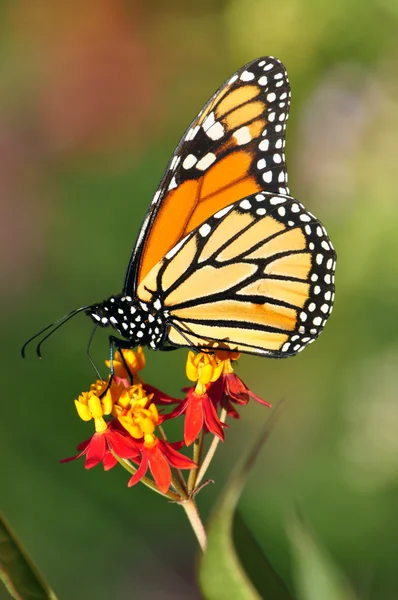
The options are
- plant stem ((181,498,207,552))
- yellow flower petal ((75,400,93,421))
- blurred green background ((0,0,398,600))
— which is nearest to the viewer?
plant stem ((181,498,207,552))

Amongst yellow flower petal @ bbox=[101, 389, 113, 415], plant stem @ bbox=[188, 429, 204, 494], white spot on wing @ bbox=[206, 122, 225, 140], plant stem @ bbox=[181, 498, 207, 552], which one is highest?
white spot on wing @ bbox=[206, 122, 225, 140]

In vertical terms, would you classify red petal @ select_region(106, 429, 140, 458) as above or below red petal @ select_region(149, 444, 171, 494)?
above

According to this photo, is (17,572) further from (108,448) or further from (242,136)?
(242,136)

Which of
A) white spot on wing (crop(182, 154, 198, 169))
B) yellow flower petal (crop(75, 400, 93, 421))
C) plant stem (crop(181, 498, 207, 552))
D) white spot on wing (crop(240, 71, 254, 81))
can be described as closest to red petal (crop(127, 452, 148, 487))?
plant stem (crop(181, 498, 207, 552))

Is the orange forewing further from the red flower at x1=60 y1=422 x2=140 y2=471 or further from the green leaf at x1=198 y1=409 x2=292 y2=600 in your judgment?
the green leaf at x1=198 y1=409 x2=292 y2=600

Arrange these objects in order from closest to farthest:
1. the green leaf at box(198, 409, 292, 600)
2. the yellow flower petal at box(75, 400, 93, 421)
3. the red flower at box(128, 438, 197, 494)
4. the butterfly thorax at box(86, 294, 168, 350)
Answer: the green leaf at box(198, 409, 292, 600)
the red flower at box(128, 438, 197, 494)
the yellow flower petal at box(75, 400, 93, 421)
the butterfly thorax at box(86, 294, 168, 350)

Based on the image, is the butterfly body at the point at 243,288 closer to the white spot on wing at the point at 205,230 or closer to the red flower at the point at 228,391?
the white spot on wing at the point at 205,230

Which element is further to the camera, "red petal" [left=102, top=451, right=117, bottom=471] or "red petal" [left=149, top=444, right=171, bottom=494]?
"red petal" [left=102, top=451, right=117, bottom=471]
